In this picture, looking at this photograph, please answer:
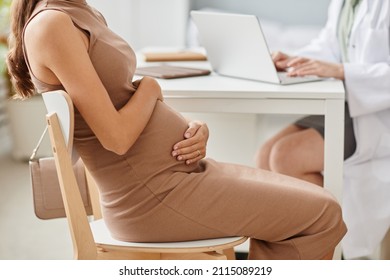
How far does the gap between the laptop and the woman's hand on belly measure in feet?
1.16

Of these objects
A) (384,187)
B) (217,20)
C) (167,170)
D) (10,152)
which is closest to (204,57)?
(217,20)

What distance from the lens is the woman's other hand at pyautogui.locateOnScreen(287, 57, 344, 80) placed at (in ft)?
6.09

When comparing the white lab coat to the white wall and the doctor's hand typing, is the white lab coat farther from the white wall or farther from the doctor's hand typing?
the white wall

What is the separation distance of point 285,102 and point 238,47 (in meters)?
0.24

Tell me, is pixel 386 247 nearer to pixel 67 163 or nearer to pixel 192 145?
pixel 192 145

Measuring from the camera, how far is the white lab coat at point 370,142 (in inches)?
75.5

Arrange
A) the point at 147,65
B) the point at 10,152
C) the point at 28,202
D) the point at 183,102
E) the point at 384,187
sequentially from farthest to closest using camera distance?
the point at 10,152, the point at 28,202, the point at 147,65, the point at 384,187, the point at 183,102

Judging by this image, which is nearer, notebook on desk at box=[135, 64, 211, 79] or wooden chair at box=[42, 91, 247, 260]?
wooden chair at box=[42, 91, 247, 260]

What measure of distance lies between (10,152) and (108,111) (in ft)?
8.92

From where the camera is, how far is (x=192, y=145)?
147cm

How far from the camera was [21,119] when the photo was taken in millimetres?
3686

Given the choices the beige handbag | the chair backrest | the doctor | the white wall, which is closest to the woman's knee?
the doctor

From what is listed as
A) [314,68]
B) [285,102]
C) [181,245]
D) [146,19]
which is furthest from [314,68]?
[146,19]
